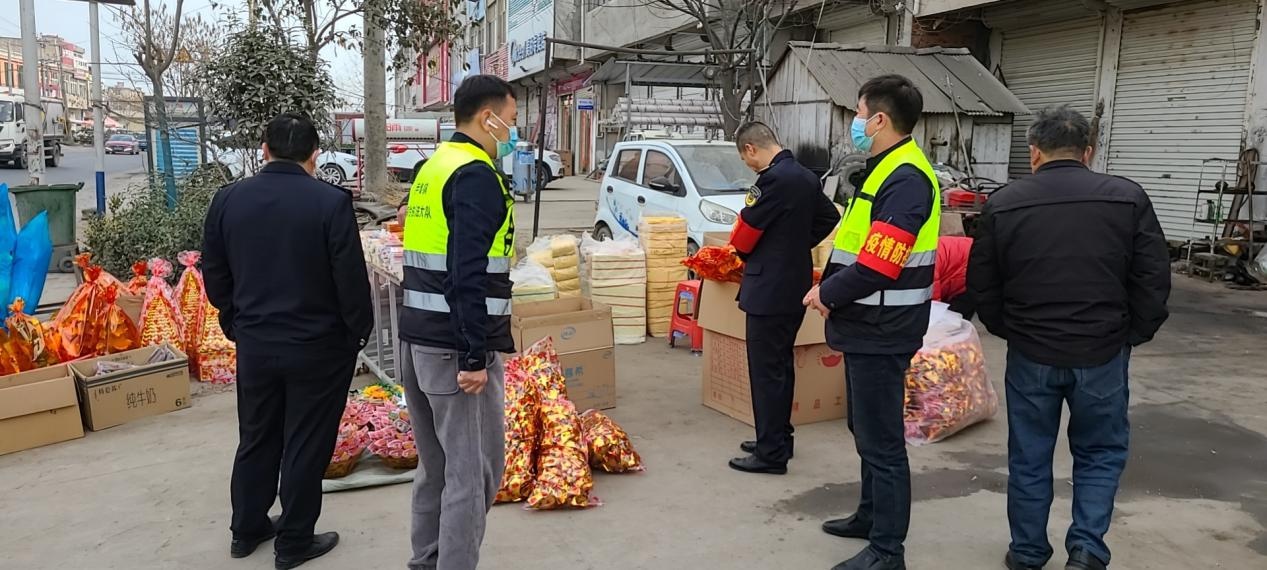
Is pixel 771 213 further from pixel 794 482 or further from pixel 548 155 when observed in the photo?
pixel 548 155

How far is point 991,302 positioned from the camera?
3.24m

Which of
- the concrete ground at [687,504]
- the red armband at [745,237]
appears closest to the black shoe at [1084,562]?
the concrete ground at [687,504]

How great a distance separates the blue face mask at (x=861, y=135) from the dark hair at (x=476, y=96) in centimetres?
134

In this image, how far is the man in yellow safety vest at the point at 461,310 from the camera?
2.62 m

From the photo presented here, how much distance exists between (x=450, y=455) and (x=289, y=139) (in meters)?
1.36

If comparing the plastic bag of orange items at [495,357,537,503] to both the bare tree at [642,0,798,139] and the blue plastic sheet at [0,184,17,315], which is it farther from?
the bare tree at [642,0,798,139]

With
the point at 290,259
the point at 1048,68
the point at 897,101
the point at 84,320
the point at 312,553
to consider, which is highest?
the point at 1048,68

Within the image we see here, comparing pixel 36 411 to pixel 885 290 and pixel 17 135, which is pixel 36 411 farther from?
pixel 17 135

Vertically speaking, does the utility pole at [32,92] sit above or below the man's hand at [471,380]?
above

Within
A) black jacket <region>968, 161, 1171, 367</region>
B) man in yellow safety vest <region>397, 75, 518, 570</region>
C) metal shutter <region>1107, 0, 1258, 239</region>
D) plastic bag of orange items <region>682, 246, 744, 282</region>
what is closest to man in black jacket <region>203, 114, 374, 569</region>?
man in yellow safety vest <region>397, 75, 518, 570</region>

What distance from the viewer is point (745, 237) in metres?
4.21

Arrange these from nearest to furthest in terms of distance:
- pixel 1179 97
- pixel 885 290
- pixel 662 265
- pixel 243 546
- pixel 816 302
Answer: pixel 885 290
pixel 816 302
pixel 243 546
pixel 662 265
pixel 1179 97

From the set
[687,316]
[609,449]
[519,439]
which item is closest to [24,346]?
[519,439]

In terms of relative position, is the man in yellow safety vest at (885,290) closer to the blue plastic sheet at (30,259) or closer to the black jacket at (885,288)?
the black jacket at (885,288)
